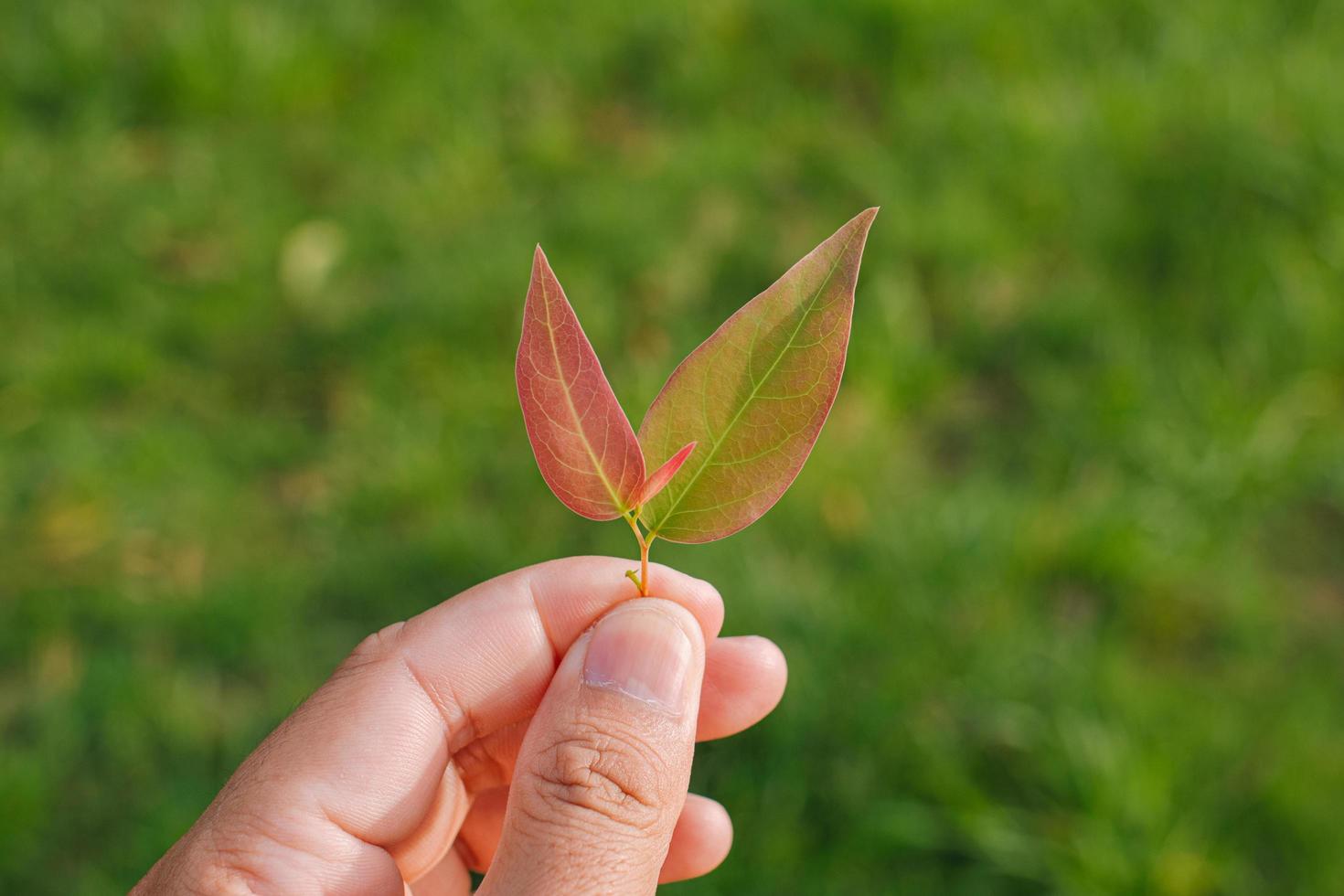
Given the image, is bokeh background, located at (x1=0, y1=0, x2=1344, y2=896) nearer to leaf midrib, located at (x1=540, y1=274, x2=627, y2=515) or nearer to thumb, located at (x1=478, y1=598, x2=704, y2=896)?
thumb, located at (x1=478, y1=598, x2=704, y2=896)

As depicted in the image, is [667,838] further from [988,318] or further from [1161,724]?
[988,318]

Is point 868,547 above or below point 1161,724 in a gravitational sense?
above

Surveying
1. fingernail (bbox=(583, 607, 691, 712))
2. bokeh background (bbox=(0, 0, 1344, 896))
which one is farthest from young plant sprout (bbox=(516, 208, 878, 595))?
bokeh background (bbox=(0, 0, 1344, 896))

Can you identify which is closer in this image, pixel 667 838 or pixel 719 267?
pixel 667 838

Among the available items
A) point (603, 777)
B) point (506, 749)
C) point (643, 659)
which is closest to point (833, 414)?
point (506, 749)

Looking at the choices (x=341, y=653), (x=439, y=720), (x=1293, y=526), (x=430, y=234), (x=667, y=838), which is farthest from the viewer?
(x=430, y=234)

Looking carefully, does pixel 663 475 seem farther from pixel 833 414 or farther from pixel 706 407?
pixel 833 414

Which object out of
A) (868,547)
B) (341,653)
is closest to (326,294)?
(341,653)
